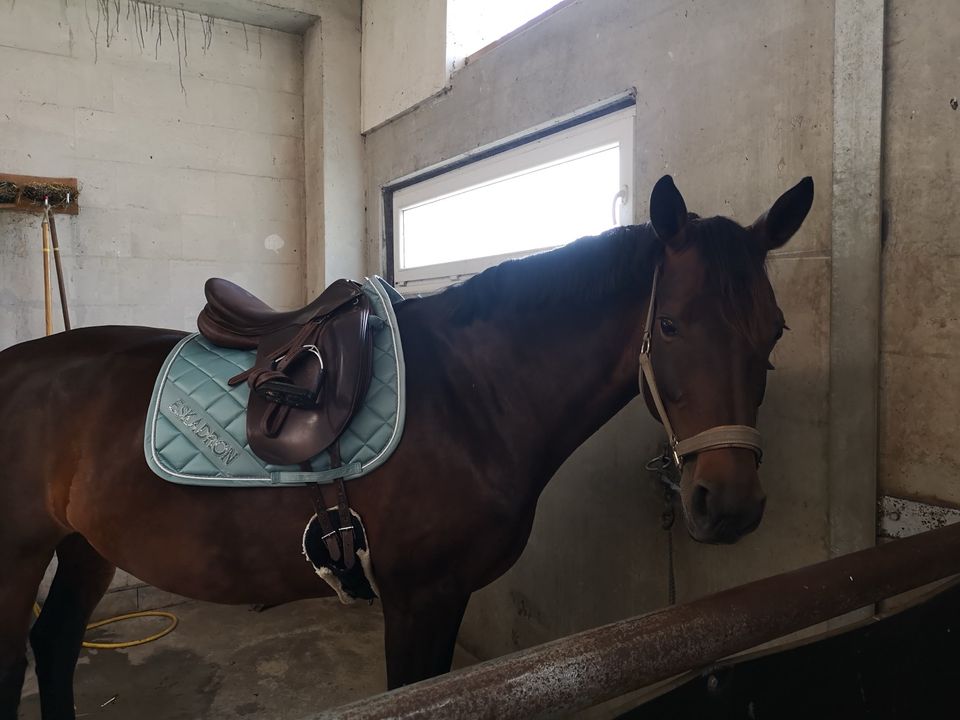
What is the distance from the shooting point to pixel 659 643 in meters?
0.51

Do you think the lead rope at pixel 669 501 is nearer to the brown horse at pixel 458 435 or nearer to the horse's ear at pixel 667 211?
the brown horse at pixel 458 435

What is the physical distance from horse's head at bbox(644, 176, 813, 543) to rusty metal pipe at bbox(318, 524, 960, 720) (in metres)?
0.19

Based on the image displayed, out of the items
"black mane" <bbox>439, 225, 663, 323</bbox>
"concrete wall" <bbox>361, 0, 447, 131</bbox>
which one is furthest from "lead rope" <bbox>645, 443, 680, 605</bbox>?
"concrete wall" <bbox>361, 0, 447, 131</bbox>

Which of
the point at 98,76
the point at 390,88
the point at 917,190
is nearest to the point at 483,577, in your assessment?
the point at 917,190

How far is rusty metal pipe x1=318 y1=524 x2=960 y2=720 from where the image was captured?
1.36ft

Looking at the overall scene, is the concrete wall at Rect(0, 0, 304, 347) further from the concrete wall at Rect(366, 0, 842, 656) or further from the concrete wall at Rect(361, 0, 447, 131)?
the concrete wall at Rect(366, 0, 842, 656)

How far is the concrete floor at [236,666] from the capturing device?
1.90 meters

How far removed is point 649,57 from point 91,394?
158cm

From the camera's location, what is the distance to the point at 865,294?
1125 mm

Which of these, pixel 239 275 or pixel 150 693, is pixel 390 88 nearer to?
pixel 239 275

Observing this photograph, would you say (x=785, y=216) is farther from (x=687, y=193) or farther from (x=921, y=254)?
(x=687, y=193)

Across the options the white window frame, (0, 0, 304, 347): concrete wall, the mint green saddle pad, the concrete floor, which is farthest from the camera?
(0, 0, 304, 347): concrete wall

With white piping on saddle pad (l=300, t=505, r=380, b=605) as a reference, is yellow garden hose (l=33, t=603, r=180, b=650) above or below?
below

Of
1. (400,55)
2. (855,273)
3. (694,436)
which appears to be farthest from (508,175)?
(694,436)
